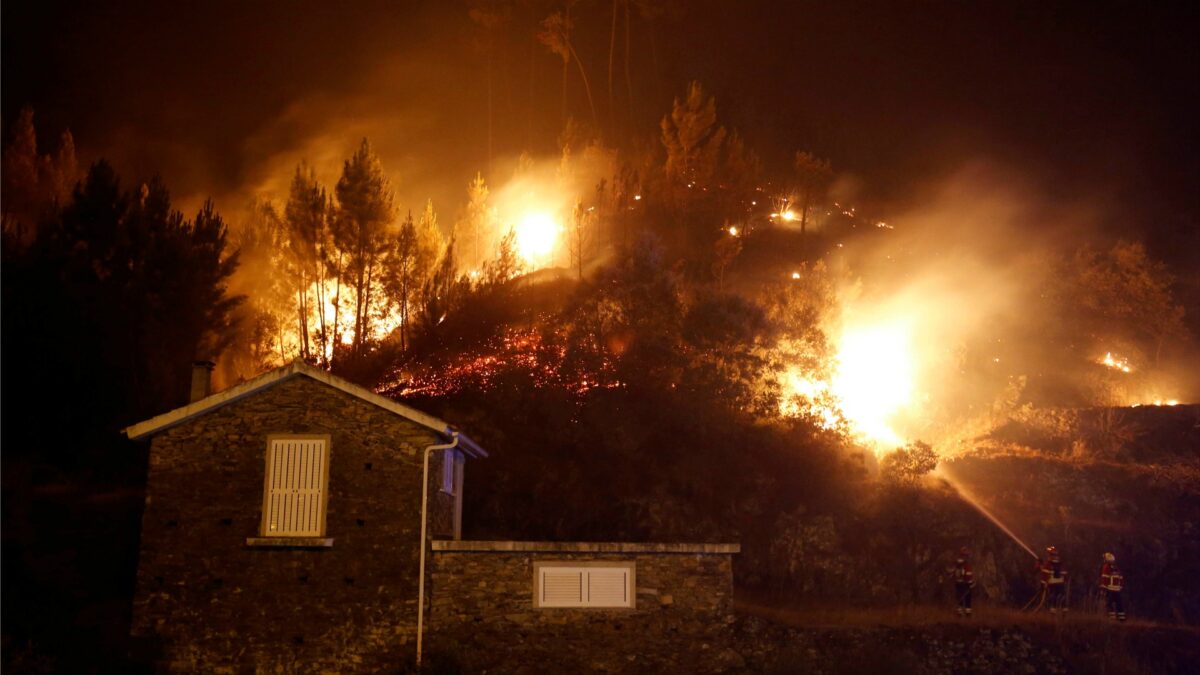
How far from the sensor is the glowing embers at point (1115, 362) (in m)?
57.8

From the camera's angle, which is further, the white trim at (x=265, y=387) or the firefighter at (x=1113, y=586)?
the firefighter at (x=1113, y=586)

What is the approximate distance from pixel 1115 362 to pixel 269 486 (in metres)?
55.2

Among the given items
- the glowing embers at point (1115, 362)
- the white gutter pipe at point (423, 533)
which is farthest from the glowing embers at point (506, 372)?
the glowing embers at point (1115, 362)

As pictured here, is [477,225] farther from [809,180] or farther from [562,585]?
[562,585]

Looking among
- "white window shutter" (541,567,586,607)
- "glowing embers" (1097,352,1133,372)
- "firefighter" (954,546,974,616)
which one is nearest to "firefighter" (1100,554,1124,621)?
"firefighter" (954,546,974,616)

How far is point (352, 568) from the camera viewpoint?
19891 mm

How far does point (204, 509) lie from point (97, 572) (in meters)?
6.16

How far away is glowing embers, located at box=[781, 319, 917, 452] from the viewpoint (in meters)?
37.9

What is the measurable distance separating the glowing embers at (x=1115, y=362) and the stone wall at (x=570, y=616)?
4810 cm

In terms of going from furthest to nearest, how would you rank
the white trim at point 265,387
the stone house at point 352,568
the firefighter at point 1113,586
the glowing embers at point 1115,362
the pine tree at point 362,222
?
the glowing embers at point 1115,362, the pine tree at point 362,222, the firefighter at point 1113,586, the white trim at point 265,387, the stone house at point 352,568

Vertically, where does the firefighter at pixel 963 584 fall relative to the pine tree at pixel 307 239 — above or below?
below

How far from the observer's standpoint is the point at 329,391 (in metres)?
20.8

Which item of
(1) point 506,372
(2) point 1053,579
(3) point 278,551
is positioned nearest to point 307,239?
(1) point 506,372

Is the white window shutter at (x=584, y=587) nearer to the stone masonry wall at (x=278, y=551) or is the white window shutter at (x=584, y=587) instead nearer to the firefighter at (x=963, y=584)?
the stone masonry wall at (x=278, y=551)
